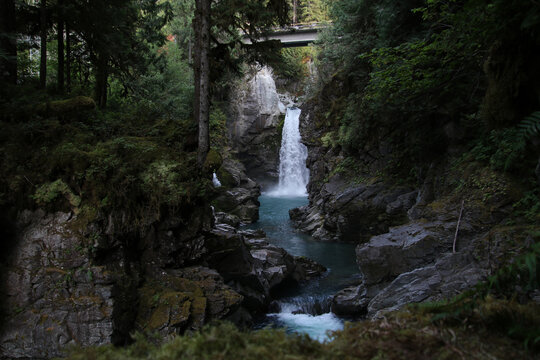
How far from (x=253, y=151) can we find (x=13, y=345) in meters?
27.9

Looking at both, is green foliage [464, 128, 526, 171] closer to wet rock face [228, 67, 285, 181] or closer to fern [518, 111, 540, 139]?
fern [518, 111, 540, 139]

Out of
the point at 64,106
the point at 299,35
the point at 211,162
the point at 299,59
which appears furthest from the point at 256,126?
the point at 64,106

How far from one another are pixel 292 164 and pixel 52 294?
2539 centimetres

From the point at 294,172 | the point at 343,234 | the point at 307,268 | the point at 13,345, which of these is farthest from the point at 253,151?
the point at 13,345

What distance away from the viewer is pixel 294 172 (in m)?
30.5

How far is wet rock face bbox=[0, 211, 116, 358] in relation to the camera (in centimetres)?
571

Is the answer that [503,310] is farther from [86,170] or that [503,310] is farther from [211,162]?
[211,162]

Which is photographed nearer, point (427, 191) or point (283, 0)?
point (283, 0)

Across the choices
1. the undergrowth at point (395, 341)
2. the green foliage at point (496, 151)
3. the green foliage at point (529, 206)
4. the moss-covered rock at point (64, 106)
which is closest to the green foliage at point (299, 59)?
the green foliage at point (496, 151)

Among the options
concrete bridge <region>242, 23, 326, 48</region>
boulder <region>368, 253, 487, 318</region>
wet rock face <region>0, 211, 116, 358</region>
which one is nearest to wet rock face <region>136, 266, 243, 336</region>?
wet rock face <region>0, 211, 116, 358</region>

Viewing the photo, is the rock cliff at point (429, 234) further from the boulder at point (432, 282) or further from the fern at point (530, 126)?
the fern at point (530, 126)

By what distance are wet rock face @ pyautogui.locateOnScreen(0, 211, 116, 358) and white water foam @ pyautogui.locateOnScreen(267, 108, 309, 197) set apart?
955 inches

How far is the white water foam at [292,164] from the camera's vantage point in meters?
30.0

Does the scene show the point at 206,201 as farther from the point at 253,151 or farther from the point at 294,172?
the point at 253,151
